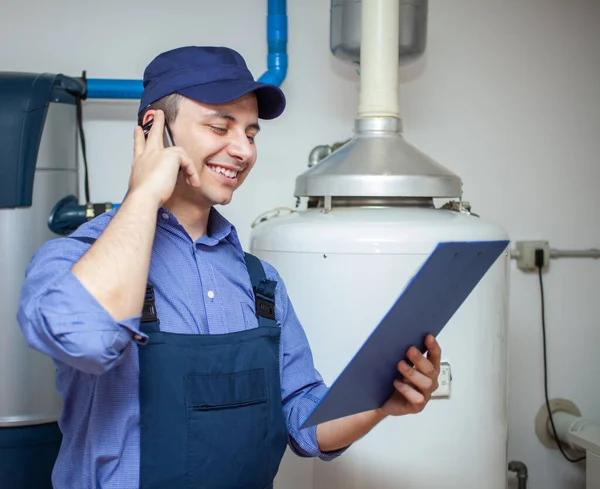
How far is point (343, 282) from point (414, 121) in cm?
93

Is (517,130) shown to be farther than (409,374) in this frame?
Yes

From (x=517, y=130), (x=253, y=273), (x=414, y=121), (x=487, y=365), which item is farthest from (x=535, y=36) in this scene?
(x=253, y=273)

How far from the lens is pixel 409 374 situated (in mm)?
1117

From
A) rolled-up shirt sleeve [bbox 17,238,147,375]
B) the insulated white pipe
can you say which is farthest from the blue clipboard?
the insulated white pipe

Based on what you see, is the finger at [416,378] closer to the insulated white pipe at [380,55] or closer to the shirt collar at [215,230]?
the shirt collar at [215,230]

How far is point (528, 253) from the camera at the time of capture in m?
2.50

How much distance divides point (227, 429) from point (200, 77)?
559 mm

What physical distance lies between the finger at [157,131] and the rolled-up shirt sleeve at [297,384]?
0.36m

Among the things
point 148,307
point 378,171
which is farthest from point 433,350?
point 378,171

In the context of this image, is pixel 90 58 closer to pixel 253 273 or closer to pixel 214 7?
pixel 214 7

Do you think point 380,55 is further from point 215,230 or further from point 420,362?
point 420,362

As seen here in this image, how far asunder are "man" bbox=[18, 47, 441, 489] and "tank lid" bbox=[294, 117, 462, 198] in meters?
0.45

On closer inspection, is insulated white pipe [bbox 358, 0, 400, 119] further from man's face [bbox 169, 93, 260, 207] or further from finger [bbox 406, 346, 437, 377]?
finger [bbox 406, 346, 437, 377]

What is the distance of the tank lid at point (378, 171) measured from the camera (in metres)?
1.73
